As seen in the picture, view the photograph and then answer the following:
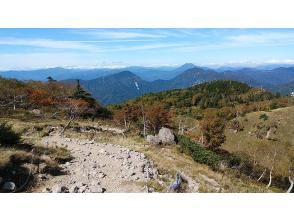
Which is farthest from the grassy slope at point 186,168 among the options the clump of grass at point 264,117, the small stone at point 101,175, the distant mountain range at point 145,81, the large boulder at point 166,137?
the clump of grass at point 264,117

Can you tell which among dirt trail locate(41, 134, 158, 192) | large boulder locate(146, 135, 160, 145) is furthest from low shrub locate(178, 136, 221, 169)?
dirt trail locate(41, 134, 158, 192)

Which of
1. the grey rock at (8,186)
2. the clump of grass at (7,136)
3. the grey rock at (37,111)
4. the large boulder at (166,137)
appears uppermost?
the grey rock at (37,111)

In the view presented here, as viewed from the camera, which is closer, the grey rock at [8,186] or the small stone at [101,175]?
the grey rock at [8,186]

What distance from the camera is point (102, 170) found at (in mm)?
7363

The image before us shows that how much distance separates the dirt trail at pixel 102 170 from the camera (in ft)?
22.6

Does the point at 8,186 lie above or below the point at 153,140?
below

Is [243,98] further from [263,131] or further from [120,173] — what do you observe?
[120,173]

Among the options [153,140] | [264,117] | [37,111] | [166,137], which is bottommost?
[264,117]

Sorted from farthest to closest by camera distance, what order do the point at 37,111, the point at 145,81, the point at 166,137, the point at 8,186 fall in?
1. the point at 145,81
2. the point at 166,137
3. the point at 37,111
4. the point at 8,186

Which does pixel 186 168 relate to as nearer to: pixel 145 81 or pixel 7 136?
pixel 7 136

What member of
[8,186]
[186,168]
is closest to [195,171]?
[186,168]

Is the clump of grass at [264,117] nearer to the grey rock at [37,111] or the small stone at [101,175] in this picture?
the grey rock at [37,111]

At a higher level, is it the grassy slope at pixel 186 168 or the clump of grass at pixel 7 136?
the clump of grass at pixel 7 136
